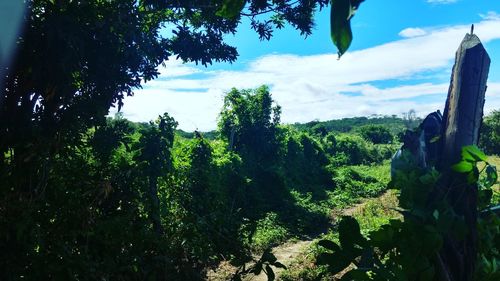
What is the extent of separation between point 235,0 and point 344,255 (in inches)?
49.6

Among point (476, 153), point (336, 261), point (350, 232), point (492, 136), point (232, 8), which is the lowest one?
point (492, 136)

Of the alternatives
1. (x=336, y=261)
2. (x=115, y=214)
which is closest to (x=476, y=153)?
(x=336, y=261)

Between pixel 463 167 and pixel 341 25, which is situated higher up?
pixel 341 25

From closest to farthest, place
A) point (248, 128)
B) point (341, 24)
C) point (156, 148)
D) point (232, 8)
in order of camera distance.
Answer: point (341, 24), point (232, 8), point (156, 148), point (248, 128)

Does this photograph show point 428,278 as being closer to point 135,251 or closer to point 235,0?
point 235,0

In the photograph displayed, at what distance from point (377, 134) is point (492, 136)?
19.8 m

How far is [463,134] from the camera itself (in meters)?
2.07

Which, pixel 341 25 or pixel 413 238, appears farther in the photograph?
pixel 413 238

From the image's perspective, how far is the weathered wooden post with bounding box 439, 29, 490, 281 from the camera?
2008 millimetres

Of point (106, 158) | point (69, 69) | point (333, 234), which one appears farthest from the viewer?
point (333, 234)

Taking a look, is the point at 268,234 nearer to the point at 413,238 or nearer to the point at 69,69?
the point at 69,69

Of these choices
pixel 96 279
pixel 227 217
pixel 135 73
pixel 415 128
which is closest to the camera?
pixel 415 128

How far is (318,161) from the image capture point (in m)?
22.2

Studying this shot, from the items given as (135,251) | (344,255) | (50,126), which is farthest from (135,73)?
(344,255)
